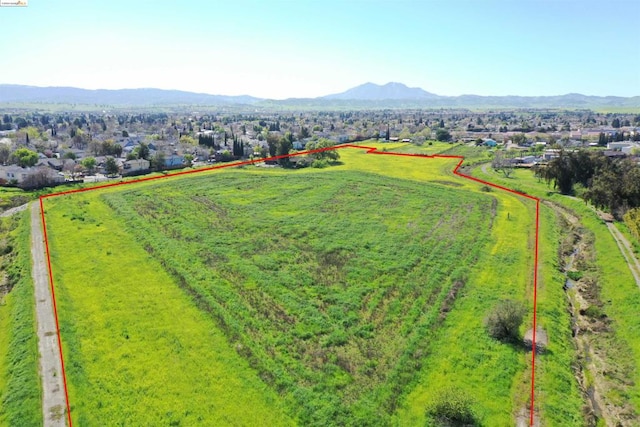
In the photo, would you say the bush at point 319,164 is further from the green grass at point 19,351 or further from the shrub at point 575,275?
the green grass at point 19,351

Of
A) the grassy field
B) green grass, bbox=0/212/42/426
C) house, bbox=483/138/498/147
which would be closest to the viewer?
green grass, bbox=0/212/42/426

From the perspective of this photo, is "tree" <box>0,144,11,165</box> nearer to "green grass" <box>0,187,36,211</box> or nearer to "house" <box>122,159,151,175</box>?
"house" <box>122,159,151,175</box>

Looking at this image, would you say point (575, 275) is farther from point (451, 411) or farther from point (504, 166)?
point (504, 166)

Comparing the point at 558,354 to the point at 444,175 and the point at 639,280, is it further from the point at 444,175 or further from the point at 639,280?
the point at 444,175

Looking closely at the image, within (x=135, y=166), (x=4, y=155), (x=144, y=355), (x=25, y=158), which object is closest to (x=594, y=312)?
(x=144, y=355)

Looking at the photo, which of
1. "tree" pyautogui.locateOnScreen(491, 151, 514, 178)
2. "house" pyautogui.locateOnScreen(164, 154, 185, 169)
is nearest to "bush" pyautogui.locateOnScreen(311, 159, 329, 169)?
"house" pyautogui.locateOnScreen(164, 154, 185, 169)

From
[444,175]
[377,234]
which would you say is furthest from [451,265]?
[444,175]
